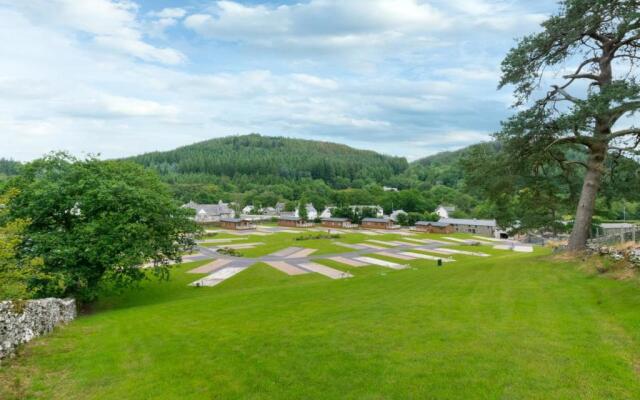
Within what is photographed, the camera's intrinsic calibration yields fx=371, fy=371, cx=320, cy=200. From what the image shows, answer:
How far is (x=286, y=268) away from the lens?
43438mm

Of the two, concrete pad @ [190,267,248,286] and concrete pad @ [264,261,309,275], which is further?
concrete pad @ [264,261,309,275]

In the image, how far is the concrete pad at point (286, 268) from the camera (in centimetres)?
4091

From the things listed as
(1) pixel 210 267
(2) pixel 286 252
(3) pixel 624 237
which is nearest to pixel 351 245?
(2) pixel 286 252

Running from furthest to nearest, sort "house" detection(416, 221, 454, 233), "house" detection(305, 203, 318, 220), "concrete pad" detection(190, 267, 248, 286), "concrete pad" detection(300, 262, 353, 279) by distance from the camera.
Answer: "house" detection(305, 203, 318, 220) → "house" detection(416, 221, 454, 233) → "concrete pad" detection(300, 262, 353, 279) → "concrete pad" detection(190, 267, 248, 286)

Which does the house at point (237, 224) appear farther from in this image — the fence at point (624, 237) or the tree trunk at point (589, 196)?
the fence at point (624, 237)

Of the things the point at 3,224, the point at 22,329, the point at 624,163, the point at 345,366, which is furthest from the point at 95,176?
the point at 624,163

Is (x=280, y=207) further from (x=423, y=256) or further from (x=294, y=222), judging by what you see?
(x=423, y=256)

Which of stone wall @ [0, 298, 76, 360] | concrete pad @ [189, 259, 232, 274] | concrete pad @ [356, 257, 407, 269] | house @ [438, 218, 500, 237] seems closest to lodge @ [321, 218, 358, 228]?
house @ [438, 218, 500, 237]

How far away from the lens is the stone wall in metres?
11.0

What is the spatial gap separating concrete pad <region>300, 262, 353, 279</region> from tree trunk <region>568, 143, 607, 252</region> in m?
20.1

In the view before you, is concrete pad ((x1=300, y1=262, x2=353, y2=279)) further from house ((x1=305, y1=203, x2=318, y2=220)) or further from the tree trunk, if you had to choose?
house ((x1=305, y1=203, x2=318, y2=220))

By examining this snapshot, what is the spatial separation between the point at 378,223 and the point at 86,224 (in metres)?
85.0

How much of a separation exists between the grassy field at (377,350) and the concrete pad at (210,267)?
24073mm

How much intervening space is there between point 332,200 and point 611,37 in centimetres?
14023
